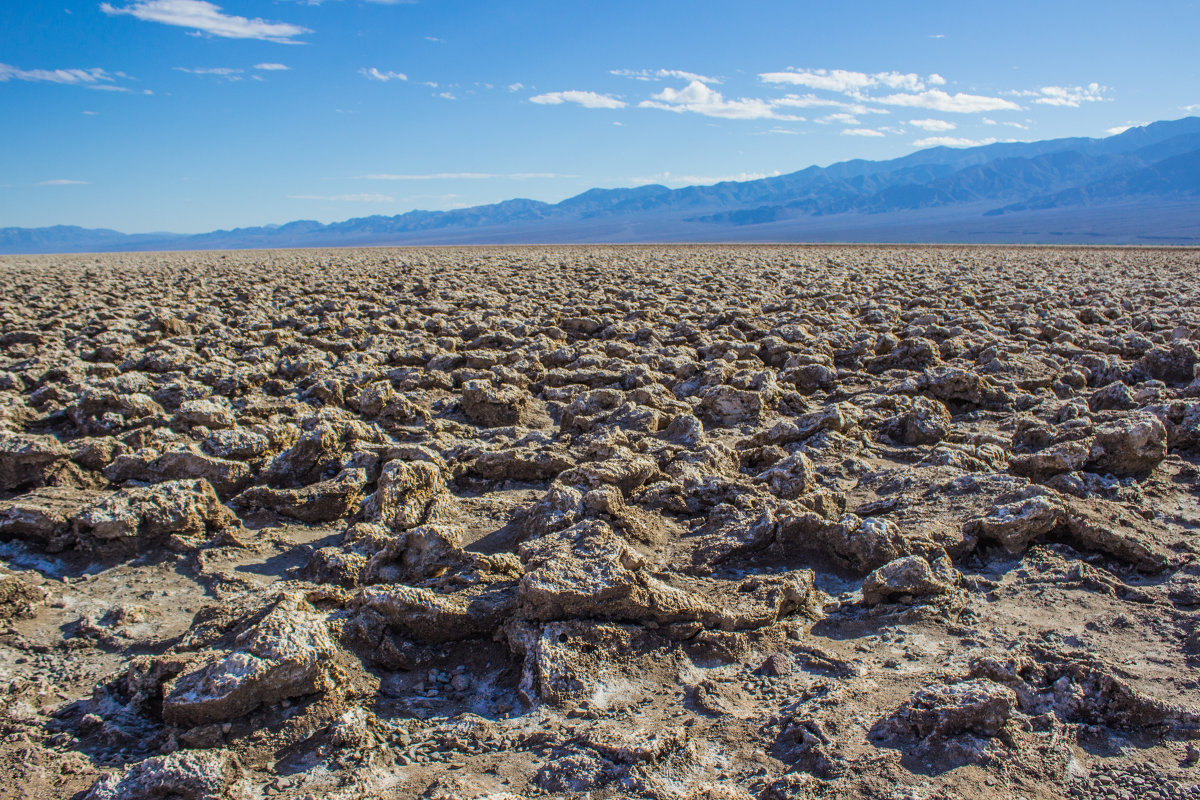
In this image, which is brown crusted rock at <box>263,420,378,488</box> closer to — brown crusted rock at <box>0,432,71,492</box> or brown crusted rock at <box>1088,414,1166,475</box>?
brown crusted rock at <box>0,432,71,492</box>

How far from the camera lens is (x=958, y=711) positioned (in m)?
1.69

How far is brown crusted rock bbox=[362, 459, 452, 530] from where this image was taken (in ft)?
9.86

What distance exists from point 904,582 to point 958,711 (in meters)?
0.70

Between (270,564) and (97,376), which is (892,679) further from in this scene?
(97,376)

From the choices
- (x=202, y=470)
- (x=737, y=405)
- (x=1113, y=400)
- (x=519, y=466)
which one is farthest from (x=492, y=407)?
(x=1113, y=400)

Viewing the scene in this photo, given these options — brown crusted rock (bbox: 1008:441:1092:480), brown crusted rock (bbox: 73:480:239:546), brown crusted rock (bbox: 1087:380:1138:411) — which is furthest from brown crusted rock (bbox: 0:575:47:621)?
brown crusted rock (bbox: 1087:380:1138:411)

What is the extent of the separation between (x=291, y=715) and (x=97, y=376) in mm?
4867

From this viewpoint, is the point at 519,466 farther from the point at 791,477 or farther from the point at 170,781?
the point at 170,781

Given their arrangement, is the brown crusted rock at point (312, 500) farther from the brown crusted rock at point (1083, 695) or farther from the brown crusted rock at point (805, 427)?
the brown crusted rock at point (1083, 695)

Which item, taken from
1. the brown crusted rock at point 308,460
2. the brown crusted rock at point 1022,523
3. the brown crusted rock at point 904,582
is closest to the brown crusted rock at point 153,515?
the brown crusted rock at point 308,460

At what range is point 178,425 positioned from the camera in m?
4.16

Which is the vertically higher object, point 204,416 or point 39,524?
point 204,416

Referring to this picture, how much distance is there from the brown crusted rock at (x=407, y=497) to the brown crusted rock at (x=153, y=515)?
2.07ft

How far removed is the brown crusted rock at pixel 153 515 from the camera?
2812 mm
